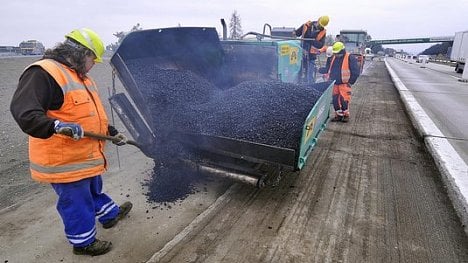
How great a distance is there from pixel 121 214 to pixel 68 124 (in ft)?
4.07

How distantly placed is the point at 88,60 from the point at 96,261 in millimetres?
1515

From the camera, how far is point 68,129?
6.65 feet

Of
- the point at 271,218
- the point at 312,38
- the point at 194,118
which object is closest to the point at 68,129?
the point at 194,118

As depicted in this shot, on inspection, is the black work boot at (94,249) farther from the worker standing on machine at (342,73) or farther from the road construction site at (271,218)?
the worker standing on machine at (342,73)

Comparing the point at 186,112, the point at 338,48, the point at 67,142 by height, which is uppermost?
the point at 338,48

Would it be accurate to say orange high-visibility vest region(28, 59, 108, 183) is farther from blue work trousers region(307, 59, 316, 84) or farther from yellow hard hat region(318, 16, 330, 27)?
yellow hard hat region(318, 16, 330, 27)

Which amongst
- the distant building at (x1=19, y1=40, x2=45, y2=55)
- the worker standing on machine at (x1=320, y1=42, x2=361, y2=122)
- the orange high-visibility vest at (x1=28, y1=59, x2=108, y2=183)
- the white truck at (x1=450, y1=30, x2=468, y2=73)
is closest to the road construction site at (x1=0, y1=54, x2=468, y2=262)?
the orange high-visibility vest at (x1=28, y1=59, x2=108, y2=183)

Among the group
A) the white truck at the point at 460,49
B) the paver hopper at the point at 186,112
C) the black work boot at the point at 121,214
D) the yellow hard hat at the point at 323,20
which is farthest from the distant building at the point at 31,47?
the white truck at the point at 460,49

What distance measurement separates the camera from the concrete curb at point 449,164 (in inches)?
129

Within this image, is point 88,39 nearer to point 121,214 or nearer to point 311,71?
point 121,214

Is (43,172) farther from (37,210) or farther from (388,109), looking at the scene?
(388,109)

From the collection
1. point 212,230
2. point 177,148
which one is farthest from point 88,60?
point 212,230

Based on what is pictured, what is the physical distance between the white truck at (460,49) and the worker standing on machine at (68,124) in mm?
26493

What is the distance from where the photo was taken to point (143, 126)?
3350 millimetres
